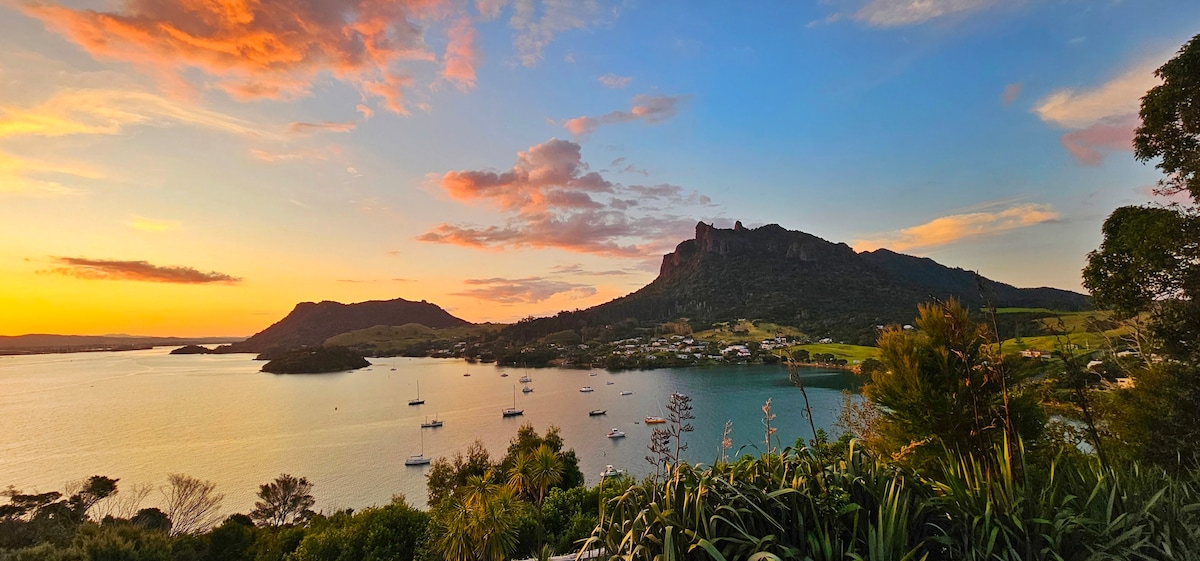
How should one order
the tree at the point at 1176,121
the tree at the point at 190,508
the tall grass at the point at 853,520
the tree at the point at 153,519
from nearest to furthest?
the tall grass at the point at 853,520 → the tree at the point at 1176,121 → the tree at the point at 153,519 → the tree at the point at 190,508

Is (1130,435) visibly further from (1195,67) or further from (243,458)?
(243,458)

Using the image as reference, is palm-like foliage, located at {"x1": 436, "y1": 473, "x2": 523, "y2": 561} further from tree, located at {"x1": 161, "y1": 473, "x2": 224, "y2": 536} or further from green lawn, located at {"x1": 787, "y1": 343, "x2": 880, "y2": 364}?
green lawn, located at {"x1": 787, "y1": 343, "x2": 880, "y2": 364}

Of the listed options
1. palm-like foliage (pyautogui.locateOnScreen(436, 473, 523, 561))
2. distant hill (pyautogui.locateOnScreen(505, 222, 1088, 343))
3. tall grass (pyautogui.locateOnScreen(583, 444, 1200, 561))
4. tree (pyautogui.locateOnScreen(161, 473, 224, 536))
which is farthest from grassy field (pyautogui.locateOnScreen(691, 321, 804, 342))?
tall grass (pyautogui.locateOnScreen(583, 444, 1200, 561))

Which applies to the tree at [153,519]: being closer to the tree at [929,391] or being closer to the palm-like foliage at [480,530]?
the palm-like foliage at [480,530]

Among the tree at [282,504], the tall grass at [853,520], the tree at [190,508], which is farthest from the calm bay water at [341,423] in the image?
the tall grass at [853,520]

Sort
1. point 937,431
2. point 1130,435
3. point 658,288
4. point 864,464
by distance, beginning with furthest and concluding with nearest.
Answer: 1. point 658,288
2. point 937,431
3. point 1130,435
4. point 864,464

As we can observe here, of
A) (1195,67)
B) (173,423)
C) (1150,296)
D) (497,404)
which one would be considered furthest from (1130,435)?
(173,423)

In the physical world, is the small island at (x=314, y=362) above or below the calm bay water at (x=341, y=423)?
above
